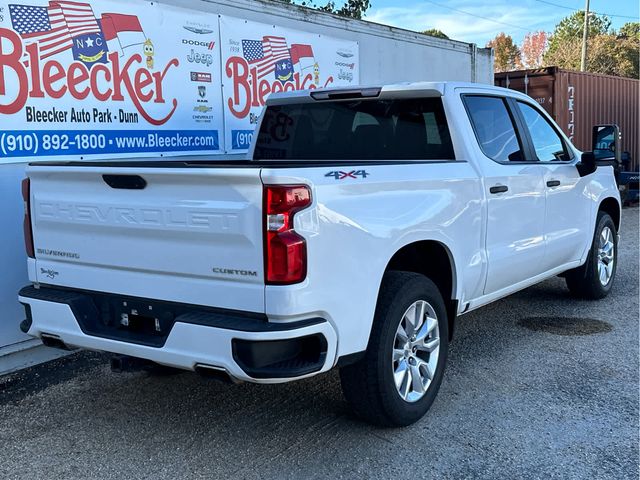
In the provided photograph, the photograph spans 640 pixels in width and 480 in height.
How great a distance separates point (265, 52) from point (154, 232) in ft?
14.4

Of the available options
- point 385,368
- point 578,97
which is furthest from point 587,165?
point 578,97

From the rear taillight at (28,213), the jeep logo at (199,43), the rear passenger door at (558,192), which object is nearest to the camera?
the rear taillight at (28,213)

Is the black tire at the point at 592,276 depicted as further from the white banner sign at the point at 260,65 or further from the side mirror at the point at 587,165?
the white banner sign at the point at 260,65

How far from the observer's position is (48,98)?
5.34m

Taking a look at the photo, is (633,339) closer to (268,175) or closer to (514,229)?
(514,229)

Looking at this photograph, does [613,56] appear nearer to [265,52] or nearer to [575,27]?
[575,27]

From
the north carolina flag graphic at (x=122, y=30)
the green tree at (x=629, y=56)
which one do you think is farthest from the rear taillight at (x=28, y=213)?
the green tree at (x=629, y=56)

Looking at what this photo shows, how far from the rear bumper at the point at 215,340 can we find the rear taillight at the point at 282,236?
23 centimetres

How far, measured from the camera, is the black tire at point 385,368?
3605mm

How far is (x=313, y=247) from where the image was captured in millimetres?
3160

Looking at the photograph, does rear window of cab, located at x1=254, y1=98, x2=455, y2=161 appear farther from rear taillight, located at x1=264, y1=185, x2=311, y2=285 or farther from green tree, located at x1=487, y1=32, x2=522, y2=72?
green tree, located at x1=487, y1=32, x2=522, y2=72

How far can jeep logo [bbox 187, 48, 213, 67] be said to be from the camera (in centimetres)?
651

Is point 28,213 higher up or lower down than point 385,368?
higher up

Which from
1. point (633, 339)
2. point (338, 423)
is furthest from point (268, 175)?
point (633, 339)
